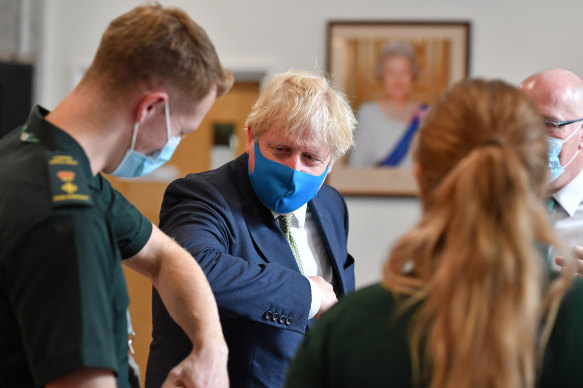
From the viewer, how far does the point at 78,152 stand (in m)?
1.04

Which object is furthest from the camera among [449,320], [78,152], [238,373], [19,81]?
[19,81]

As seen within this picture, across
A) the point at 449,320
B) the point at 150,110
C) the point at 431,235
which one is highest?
the point at 150,110

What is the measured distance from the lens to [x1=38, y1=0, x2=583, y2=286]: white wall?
3701 millimetres

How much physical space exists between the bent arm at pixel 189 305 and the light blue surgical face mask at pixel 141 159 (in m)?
0.18

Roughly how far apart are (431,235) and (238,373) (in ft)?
2.80

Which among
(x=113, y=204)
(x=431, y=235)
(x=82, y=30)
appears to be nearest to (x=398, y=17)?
(x=82, y=30)

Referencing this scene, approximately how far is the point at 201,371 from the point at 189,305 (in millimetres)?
134

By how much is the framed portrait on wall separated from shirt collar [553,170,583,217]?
190cm

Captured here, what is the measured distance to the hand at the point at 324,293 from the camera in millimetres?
1630

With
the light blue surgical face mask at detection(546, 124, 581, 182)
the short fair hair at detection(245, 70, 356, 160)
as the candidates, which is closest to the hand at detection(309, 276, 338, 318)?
the short fair hair at detection(245, 70, 356, 160)

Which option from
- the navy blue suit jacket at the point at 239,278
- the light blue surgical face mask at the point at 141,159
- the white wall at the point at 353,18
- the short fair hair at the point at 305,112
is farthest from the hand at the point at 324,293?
the white wall at the point at 353,18

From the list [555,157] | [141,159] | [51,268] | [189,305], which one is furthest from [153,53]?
[555,157]

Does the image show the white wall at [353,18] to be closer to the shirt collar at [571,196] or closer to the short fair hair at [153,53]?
the shirt collar at [571,196]

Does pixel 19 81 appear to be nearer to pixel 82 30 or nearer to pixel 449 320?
pixel 82 30
